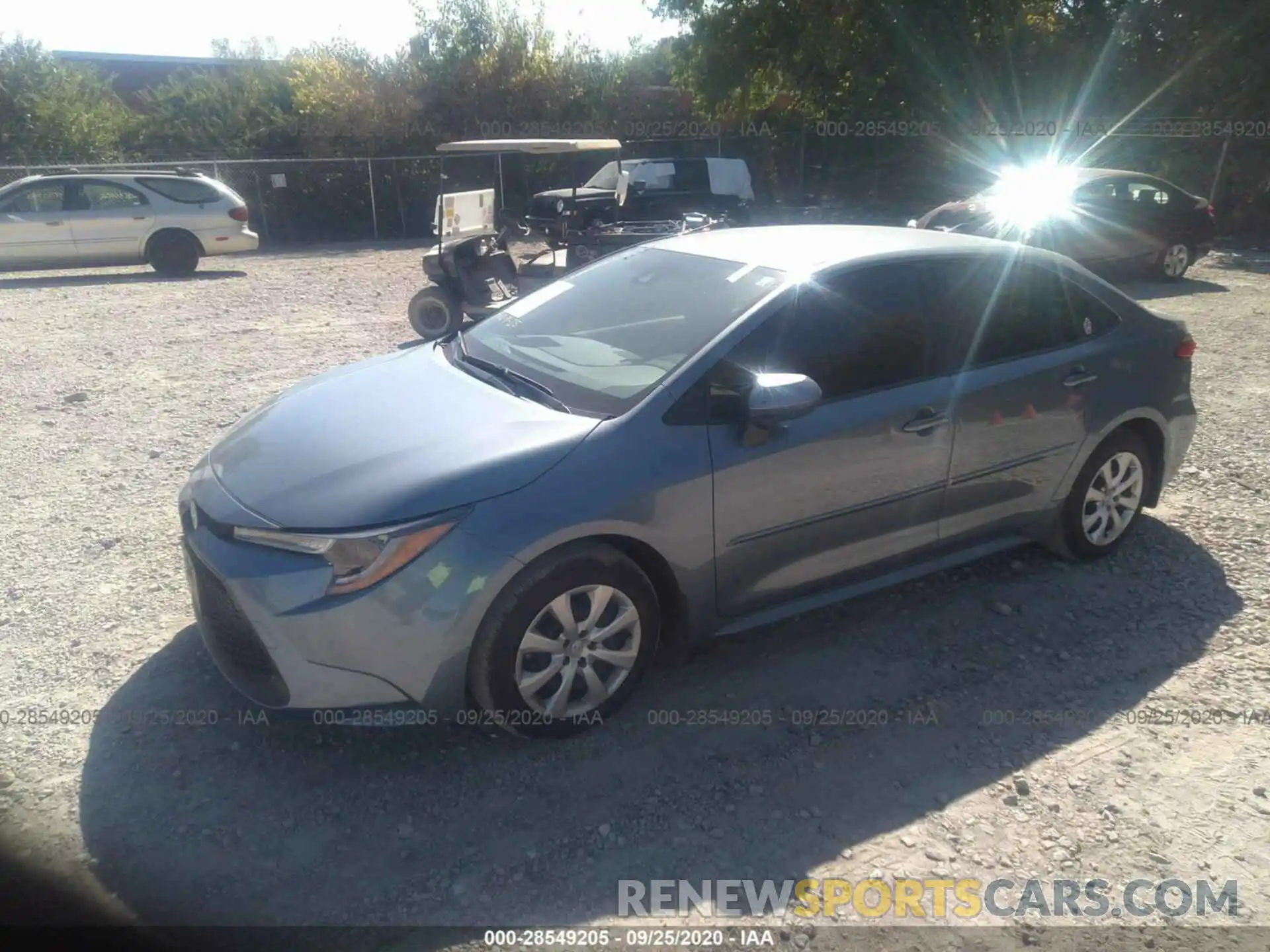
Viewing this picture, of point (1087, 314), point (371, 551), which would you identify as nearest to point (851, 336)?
point (1087, 314)

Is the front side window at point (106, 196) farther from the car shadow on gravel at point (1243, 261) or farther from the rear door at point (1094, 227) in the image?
the car shadow on gravel at point (1243, 261)

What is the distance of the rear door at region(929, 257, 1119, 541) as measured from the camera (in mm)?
4238

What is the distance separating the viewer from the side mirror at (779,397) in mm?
3508

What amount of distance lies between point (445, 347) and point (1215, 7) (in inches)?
838

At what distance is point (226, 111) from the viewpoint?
24.2 m

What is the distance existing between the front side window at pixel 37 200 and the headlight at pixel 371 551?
14.3m

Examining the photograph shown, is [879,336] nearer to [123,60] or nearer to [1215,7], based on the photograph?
[1215,7]

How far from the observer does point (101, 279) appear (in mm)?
14594

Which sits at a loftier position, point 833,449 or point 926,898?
point 833,449

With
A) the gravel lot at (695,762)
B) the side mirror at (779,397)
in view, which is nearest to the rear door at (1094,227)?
the gravel lot at (695,762)

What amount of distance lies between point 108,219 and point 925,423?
14.3 m

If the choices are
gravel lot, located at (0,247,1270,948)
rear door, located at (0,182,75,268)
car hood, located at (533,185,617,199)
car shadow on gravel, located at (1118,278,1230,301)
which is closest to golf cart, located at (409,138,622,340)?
gravel lot, located at (0,247,1270,948)

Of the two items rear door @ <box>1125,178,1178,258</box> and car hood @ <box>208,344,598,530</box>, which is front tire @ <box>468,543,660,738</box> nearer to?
car hood @ <box>208,344,598,530</box>

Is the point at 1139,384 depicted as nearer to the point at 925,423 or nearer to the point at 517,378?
the point at 925,423
